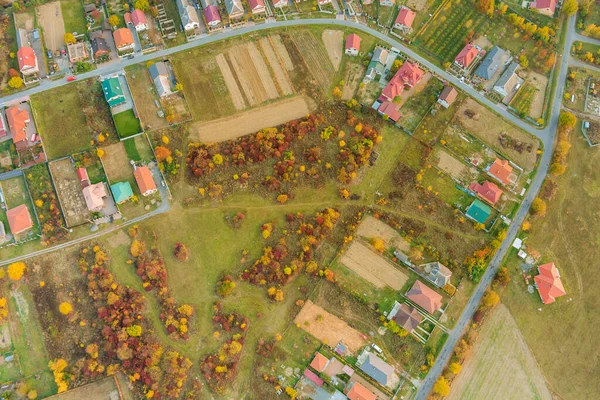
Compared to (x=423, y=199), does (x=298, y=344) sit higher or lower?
lower

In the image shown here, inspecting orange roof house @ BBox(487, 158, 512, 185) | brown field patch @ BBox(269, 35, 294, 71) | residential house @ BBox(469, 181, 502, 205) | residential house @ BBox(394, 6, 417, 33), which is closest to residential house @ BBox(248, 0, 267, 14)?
brown field patch @ BBox(269, 35, 294, 71)

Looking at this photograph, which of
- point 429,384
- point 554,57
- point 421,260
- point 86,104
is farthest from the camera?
point 554,57

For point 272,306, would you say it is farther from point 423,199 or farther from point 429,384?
point 423,199

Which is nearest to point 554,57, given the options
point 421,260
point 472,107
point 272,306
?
point 472,107

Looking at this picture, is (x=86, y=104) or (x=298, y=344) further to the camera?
(x=86, y=104)

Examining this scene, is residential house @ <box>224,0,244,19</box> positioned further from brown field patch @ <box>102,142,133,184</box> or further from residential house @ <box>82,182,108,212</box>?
residential house @ <box>82,182,108,212</box>

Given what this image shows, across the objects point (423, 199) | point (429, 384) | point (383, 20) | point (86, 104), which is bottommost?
point (429, 384)

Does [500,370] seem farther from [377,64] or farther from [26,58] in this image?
[26,58]
